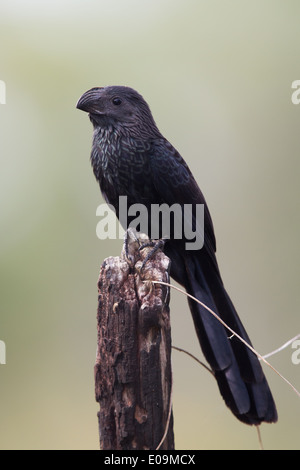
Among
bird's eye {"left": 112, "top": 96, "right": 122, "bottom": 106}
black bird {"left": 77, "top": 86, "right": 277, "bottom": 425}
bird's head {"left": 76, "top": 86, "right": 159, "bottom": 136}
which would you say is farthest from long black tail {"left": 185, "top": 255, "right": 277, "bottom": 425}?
bird's eye {"left": 112, "top": 96, "right": 122, "bottom": 106}

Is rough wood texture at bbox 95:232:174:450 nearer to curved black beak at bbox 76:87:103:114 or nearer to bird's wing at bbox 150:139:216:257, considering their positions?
bird's wing at bbox 150:139:216:257

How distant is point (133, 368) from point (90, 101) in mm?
1451

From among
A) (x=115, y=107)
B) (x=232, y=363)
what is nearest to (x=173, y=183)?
Result: (x=115, y=107)

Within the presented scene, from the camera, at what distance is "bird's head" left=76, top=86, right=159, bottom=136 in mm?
2901

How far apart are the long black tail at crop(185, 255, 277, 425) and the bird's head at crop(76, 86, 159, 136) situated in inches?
37.5

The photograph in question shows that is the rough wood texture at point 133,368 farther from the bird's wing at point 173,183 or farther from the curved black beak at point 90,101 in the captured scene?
the curved black beak at point 90,101

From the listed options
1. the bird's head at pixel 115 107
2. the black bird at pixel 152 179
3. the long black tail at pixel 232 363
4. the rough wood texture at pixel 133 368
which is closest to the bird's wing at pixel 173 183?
the black bird at pixel 152 179

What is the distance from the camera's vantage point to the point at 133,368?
81.0 inches

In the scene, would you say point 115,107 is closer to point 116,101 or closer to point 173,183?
point 116,101

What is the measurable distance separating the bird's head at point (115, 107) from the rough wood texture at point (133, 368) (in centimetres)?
111

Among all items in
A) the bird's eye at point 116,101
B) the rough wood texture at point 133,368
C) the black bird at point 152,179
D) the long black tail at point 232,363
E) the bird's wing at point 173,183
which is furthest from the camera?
the bird's eye at point 116,101

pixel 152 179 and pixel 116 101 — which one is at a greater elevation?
pixel 116 101

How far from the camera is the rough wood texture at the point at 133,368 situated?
6.64 feet

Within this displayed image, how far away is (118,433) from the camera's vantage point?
2039mm
